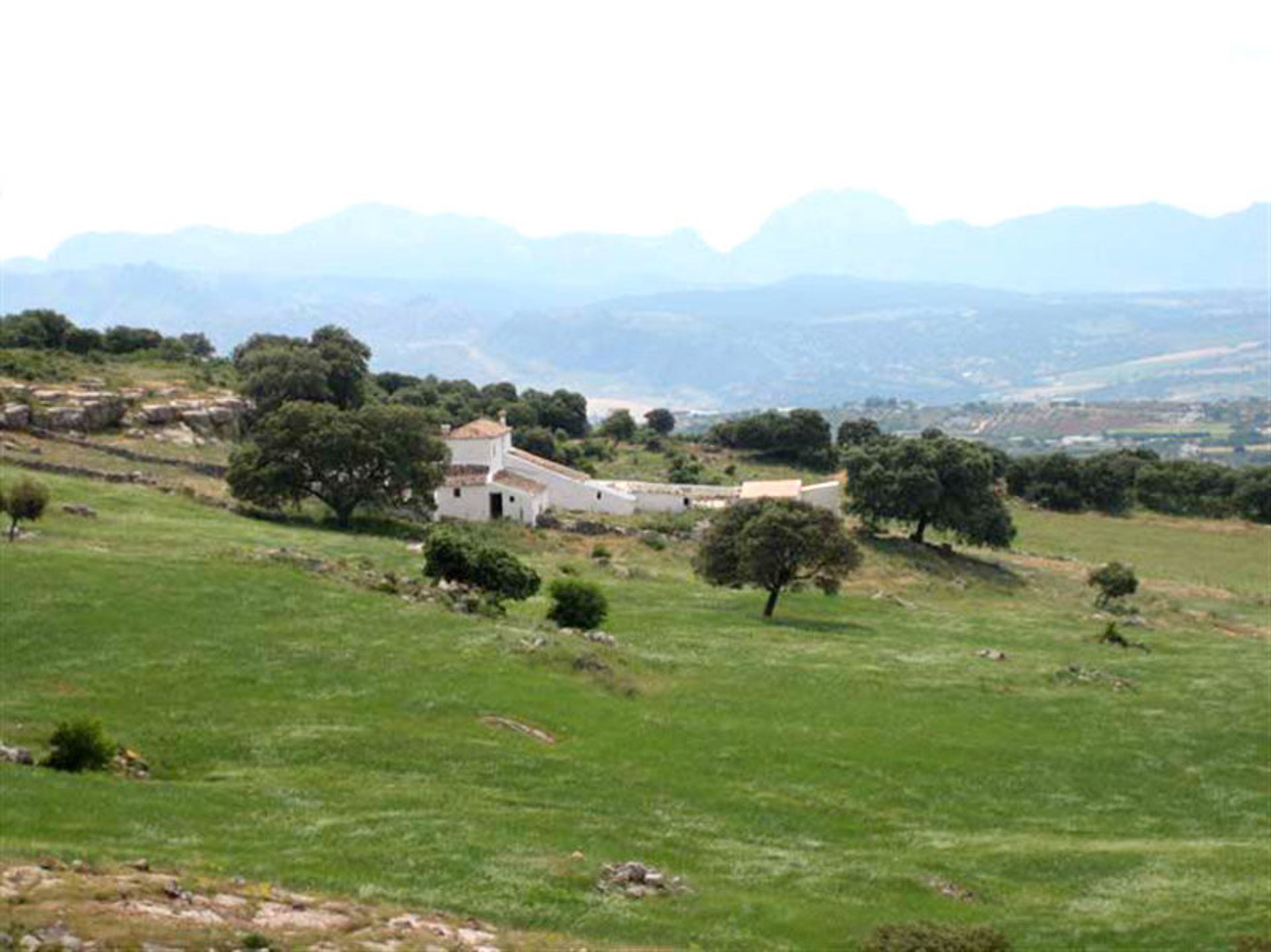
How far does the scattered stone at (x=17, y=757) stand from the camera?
85.1 ft

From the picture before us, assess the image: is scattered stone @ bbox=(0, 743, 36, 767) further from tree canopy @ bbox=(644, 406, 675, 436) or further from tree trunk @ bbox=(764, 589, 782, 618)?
tree canopy @ bbox=(644, 406, 675, 436)

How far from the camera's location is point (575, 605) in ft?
154

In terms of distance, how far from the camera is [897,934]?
1875 cm

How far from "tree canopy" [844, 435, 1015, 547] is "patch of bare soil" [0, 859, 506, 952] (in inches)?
2700

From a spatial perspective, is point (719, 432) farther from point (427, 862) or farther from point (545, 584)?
point (427, 862)

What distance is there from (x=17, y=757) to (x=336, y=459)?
44.4 m

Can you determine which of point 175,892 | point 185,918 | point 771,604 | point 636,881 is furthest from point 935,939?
point 771,604

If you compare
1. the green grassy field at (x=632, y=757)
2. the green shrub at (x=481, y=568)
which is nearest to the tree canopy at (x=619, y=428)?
the green grassy field at (x=632, y=757)

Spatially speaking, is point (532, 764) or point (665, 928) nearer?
point (665, 928)

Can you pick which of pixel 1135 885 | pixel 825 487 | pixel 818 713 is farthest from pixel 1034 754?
pixel 825 487

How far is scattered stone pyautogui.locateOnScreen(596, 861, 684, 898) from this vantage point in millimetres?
22188

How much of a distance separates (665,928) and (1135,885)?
10704mm

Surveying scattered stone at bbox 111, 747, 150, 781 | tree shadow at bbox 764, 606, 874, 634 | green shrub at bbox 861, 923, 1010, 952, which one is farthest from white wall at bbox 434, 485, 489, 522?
green shrub at bbox 861, 923, 1010, 952

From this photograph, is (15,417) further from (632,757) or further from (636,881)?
(636,881)
